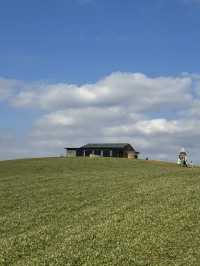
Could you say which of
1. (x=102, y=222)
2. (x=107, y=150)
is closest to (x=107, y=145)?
(x=107, y=150)

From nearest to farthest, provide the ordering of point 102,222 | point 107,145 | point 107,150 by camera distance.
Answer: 1. point 102,222
2. point 107,150
3. point 107,145

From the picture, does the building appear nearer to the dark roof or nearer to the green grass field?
the dark roof

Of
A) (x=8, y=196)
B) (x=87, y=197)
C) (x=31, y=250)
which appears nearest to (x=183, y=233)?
(x=31, y=250)

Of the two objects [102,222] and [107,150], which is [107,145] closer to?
[107,150]

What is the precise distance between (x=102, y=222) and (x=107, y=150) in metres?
100

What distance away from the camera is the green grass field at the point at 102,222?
2228cm

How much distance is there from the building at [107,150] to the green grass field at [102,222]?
253ft

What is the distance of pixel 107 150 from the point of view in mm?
129125

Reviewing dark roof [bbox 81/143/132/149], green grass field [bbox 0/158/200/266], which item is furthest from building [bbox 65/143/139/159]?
green grass field [bbox 0/158/200/266]

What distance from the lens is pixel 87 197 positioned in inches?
1556

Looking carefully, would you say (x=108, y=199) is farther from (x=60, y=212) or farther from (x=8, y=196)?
(x=8, y=196)

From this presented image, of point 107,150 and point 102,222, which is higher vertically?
point 107,150

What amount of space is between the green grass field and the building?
253 feet

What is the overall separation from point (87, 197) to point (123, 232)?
532 inches
